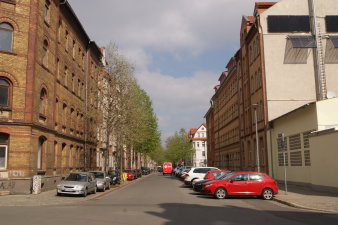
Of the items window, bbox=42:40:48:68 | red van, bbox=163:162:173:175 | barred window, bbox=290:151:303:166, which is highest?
window, bbox=42:40:48:68

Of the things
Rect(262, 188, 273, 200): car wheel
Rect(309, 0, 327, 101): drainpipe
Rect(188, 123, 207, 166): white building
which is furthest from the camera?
Rect(188, 123, 207, 166): white building

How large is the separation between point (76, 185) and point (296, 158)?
594 inches

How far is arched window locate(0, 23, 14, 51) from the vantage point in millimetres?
22609

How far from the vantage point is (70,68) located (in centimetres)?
3281

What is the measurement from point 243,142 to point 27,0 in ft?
90.2

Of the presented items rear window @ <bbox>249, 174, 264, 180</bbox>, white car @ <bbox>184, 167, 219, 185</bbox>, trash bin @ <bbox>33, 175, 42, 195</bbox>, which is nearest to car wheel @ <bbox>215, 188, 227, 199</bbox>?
rear window @ <bbox>249, 174, 264, 180</bbox>

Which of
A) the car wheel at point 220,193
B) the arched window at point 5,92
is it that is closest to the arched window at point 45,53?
the arched window at point 5,92

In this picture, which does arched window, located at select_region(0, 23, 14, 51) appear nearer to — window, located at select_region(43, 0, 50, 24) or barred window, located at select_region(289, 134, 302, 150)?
window, located at select_region(43, 0, 50, 24)

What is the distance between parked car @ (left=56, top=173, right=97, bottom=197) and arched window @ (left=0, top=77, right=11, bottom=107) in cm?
616

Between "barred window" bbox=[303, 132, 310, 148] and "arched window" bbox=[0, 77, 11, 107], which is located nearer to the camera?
"arched window" bbox=[0, 77, 11, 107]

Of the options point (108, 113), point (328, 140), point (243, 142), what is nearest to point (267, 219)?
point (328, 140)

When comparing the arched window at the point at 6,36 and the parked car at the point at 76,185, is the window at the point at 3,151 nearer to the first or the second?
the parked car at the point at 76,185

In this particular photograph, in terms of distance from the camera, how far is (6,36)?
74.6 feet

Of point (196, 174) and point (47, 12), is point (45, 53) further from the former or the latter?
point (196, 174)
